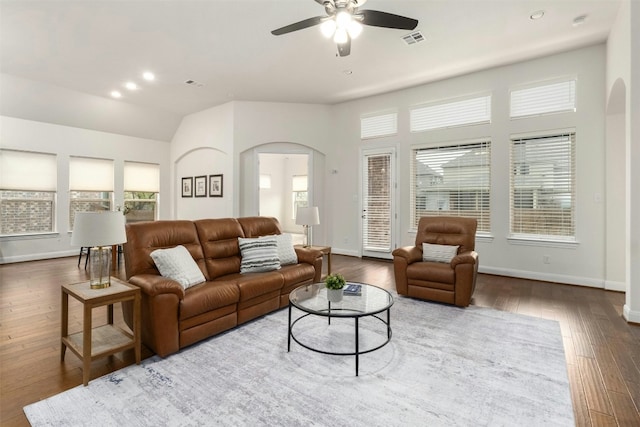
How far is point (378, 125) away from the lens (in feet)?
21.6

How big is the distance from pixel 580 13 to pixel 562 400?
412 centimetres

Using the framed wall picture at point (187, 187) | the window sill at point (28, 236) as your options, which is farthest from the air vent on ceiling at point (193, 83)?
the window sill at point (28, 236)

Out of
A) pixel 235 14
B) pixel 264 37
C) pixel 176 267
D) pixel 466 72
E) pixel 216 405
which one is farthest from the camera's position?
pixel 466 72

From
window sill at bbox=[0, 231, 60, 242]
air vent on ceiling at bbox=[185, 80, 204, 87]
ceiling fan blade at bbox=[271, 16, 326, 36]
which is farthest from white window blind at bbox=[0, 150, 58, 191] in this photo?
ceiling fan blade at bbox=[271, 16, 326, 36]

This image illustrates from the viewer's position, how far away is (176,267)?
281 centimetres

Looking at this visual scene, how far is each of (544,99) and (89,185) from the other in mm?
8993

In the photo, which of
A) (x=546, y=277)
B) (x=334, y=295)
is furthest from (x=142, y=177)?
(x=546, y=277)

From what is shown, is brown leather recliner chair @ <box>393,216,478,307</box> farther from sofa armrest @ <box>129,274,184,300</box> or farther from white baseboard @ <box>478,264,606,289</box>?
sofa armrest @ <box>129,274,184,300</box>

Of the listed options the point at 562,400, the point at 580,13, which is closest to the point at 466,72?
the point at 580,13

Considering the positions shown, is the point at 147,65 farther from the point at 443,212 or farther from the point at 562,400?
the point at 562,400

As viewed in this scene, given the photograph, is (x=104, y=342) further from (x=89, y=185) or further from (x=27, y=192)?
(x=89, y=185)

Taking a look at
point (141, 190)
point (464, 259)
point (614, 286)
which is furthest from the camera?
point (141, 190)

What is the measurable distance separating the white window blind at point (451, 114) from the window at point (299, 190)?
5.70 metres

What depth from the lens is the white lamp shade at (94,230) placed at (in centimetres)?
227
